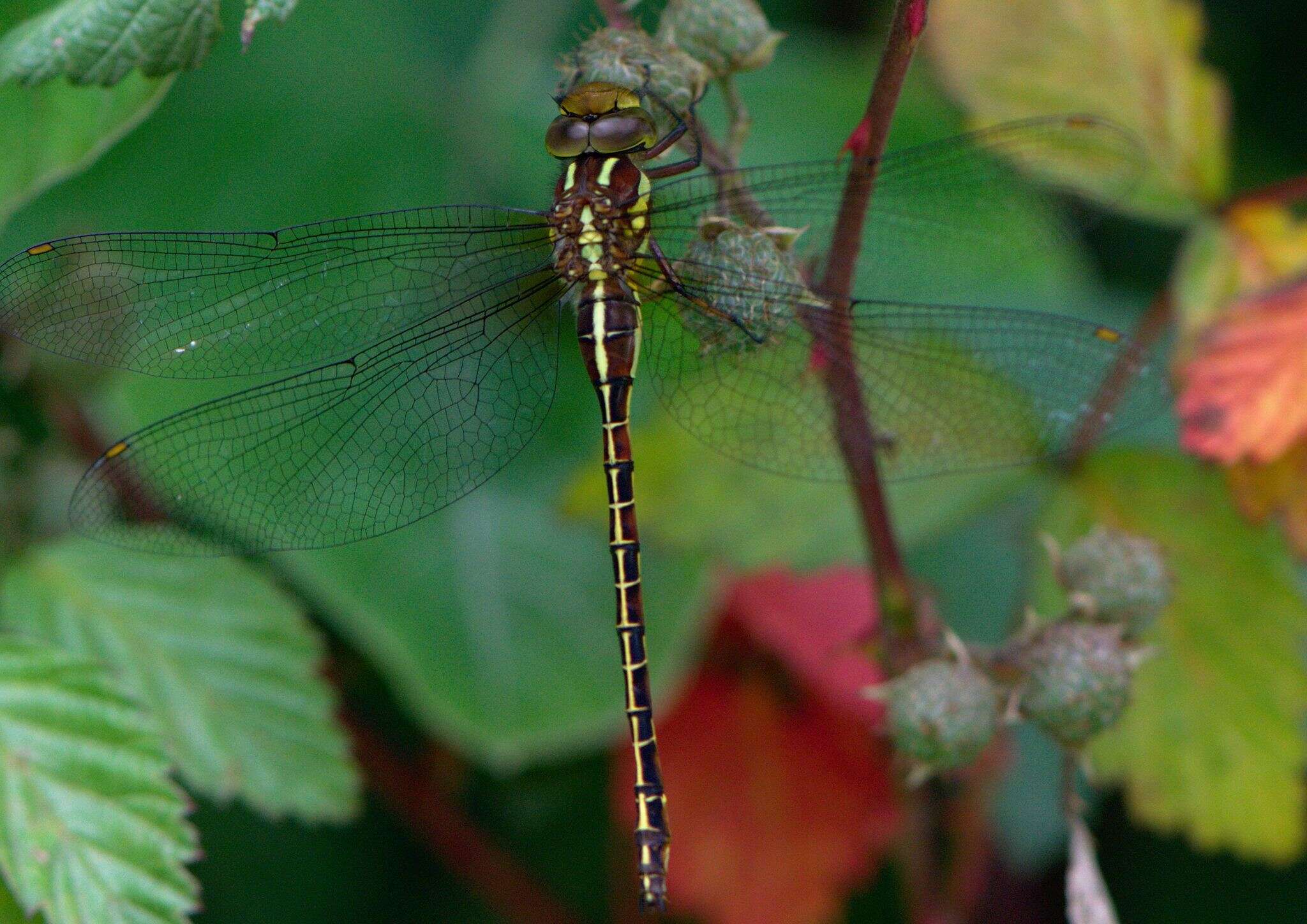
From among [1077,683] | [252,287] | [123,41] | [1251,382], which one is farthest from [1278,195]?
[123,41]

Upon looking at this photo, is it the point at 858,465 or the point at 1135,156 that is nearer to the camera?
the point at 858,465

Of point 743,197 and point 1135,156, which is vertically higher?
point 1135,156

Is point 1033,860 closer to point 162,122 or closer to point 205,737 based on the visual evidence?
point 205,737

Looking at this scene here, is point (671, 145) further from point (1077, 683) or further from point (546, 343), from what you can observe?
point (1077, 683)

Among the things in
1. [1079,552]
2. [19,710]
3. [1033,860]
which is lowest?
[1033,860]

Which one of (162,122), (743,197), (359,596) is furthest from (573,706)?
(162,122)

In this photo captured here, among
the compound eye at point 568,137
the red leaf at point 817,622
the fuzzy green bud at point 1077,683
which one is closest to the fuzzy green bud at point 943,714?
the fuzzy green bud at point 1077,683

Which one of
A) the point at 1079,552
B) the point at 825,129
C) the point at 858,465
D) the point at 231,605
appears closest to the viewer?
the point at 858,465
